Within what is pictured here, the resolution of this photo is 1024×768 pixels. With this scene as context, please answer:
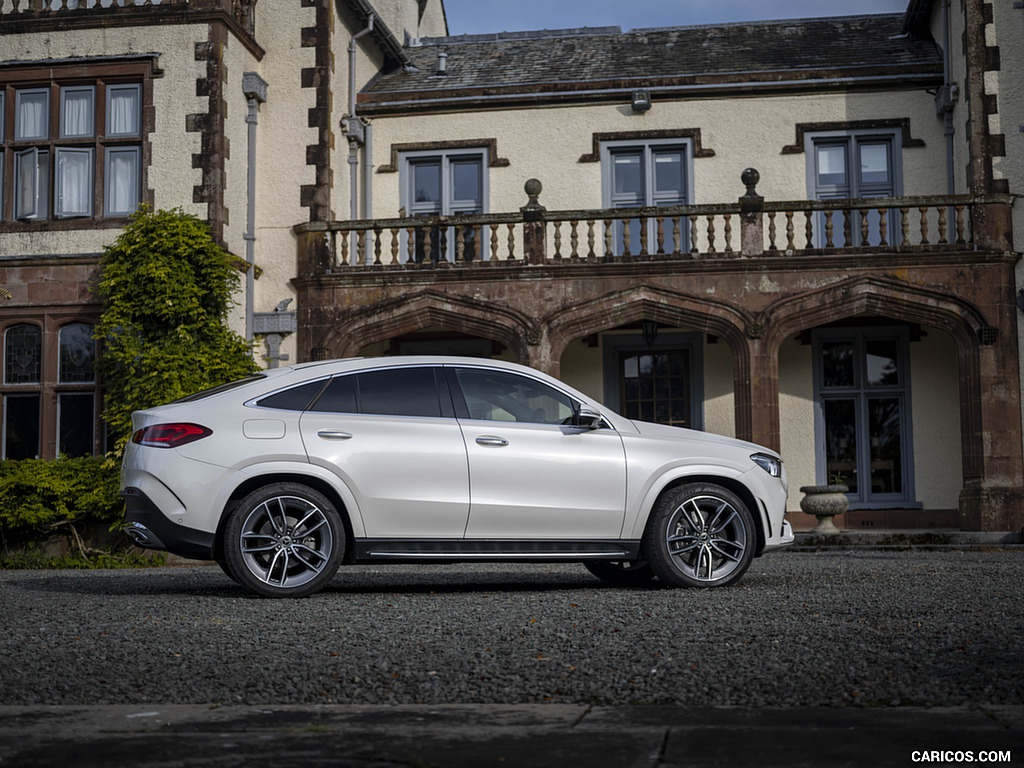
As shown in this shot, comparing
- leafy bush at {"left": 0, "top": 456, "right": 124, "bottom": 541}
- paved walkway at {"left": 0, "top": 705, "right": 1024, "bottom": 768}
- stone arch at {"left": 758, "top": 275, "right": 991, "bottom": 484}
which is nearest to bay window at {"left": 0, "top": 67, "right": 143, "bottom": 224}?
leafy bush at {"left": 0, "top": 456, "right": 124, "bottom": 541}

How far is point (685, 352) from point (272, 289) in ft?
21.2

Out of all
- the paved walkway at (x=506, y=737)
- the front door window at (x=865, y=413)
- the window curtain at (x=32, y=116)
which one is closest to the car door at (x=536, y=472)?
the paved walkway at (x=506, y=737)

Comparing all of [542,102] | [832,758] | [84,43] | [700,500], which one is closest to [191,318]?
[84,43]

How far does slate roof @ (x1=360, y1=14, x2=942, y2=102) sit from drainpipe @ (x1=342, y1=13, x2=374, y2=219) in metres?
0.54

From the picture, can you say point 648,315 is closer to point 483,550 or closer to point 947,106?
point 947,106

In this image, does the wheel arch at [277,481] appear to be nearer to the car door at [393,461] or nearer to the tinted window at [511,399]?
the car door at [393,461]

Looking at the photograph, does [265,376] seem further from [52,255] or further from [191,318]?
[52,255]

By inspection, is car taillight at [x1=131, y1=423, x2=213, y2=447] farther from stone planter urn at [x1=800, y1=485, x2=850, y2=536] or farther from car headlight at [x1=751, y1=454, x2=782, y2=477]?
stone planter urn at [x1=800, y1=485, x2=850, y2=536]

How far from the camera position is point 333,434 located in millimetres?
7426

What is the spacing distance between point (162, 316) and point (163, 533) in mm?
8255

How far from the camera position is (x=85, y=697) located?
13.9 feet

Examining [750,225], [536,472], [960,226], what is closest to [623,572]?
[536,472]

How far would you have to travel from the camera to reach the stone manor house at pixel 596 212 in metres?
15.9

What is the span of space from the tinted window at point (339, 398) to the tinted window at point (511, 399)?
2.43 feet
